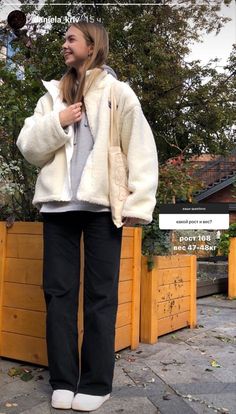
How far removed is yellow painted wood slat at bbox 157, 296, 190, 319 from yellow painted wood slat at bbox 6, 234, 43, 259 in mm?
1216

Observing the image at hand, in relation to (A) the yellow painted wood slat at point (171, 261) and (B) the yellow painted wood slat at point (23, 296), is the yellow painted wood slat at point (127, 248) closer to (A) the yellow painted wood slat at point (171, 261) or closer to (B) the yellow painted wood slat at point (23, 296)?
(A) the yellow painted wood slat at point (171, 261)

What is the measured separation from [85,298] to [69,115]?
85 cm

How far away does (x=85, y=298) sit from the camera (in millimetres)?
2221

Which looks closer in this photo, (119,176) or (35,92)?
(119,176)

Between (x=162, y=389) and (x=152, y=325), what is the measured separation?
98 centimetres

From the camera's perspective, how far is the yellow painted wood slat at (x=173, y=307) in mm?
3633

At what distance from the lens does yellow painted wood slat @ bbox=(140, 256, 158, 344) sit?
345 centimetres

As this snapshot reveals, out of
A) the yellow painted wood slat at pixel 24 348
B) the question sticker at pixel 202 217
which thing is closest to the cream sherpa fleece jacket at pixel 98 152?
A: the yellow painted wood slat at pixel 24 348

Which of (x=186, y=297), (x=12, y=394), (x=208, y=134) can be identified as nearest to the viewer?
(x=12, y=394)

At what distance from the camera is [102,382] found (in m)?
2.16

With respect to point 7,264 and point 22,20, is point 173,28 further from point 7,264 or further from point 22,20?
point 7,264

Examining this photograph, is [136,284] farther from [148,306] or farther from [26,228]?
[26,228]

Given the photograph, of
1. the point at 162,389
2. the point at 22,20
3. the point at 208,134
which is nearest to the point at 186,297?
the point at 162,389

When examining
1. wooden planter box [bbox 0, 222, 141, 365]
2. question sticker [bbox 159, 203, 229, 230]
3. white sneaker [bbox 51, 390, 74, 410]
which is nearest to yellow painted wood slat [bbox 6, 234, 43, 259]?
wooden planter box [bbox 0, 222, 141, 365]
